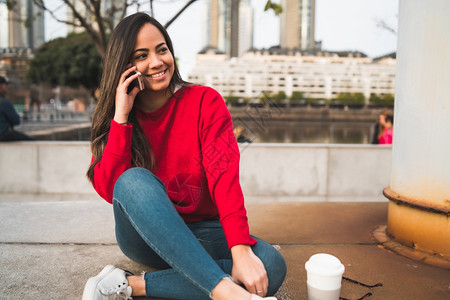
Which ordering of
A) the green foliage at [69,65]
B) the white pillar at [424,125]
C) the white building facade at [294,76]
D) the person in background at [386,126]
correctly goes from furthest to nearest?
the white building facade at [294,76], the green foliage at [69,65], the person in background at [386,126], the white pillar at [424,125]

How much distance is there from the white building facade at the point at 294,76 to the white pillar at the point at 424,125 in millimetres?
96011

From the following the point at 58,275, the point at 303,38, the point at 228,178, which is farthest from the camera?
the point at 303,38

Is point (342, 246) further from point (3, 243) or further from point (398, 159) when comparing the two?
point (3, 243)

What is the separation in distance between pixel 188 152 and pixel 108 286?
621mm

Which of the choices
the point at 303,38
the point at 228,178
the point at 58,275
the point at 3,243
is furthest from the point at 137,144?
the point at 303,38

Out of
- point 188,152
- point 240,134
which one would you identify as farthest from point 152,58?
point 240,134

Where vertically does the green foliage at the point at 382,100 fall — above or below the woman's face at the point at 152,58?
above

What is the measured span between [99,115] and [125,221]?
50 cm

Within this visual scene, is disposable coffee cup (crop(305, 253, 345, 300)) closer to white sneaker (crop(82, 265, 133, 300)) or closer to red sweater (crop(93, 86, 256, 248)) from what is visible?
red sweater (crop(93, 86, 256, 248))

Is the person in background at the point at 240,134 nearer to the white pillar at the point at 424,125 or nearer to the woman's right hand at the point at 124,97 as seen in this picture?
the white pillar at the point at 424,125

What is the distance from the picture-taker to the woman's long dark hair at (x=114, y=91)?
5.50 ft

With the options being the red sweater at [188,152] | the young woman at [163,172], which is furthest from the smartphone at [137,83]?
the red sweater at [188,152]

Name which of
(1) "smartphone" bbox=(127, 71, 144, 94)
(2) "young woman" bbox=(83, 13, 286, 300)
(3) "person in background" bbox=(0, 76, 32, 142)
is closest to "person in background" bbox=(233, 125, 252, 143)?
(3) "person in background" bbox=(0, 76, 32, 142)

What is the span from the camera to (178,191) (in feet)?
5.61
